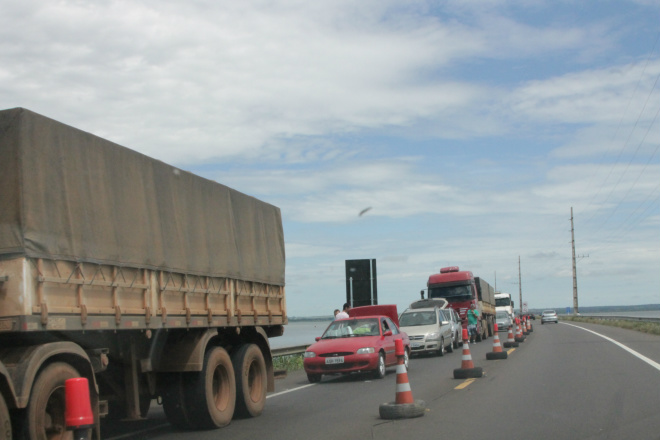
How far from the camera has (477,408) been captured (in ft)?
37.2

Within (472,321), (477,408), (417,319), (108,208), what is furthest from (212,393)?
(472,321)

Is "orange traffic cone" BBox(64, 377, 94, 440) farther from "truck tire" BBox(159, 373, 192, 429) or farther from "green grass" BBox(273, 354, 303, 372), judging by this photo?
"green grass" BBox(273, 354, 303, 372)

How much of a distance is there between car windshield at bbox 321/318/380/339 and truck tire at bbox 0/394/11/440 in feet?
41.6

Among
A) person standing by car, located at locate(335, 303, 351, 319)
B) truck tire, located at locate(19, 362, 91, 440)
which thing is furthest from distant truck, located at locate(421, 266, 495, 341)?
truck tire, located at locate(19, 362, 91, 440)

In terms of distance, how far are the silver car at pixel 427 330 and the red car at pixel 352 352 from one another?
672 centimetres

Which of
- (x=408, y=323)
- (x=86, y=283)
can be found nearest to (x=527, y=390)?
(x=86, y=283)

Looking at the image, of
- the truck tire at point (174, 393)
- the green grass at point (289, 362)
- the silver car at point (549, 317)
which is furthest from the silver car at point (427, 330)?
the silver car at point (549, 317)

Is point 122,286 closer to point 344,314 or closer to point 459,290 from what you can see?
point 344,314

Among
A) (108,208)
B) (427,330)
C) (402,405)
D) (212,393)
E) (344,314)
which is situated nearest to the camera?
(108,208)

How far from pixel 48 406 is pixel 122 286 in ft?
5.36

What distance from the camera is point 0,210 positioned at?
712cm

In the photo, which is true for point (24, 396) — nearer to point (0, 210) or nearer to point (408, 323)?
point (0, 210)

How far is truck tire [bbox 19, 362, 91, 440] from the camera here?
663 cm

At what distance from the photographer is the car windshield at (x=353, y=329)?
61.4 feet
